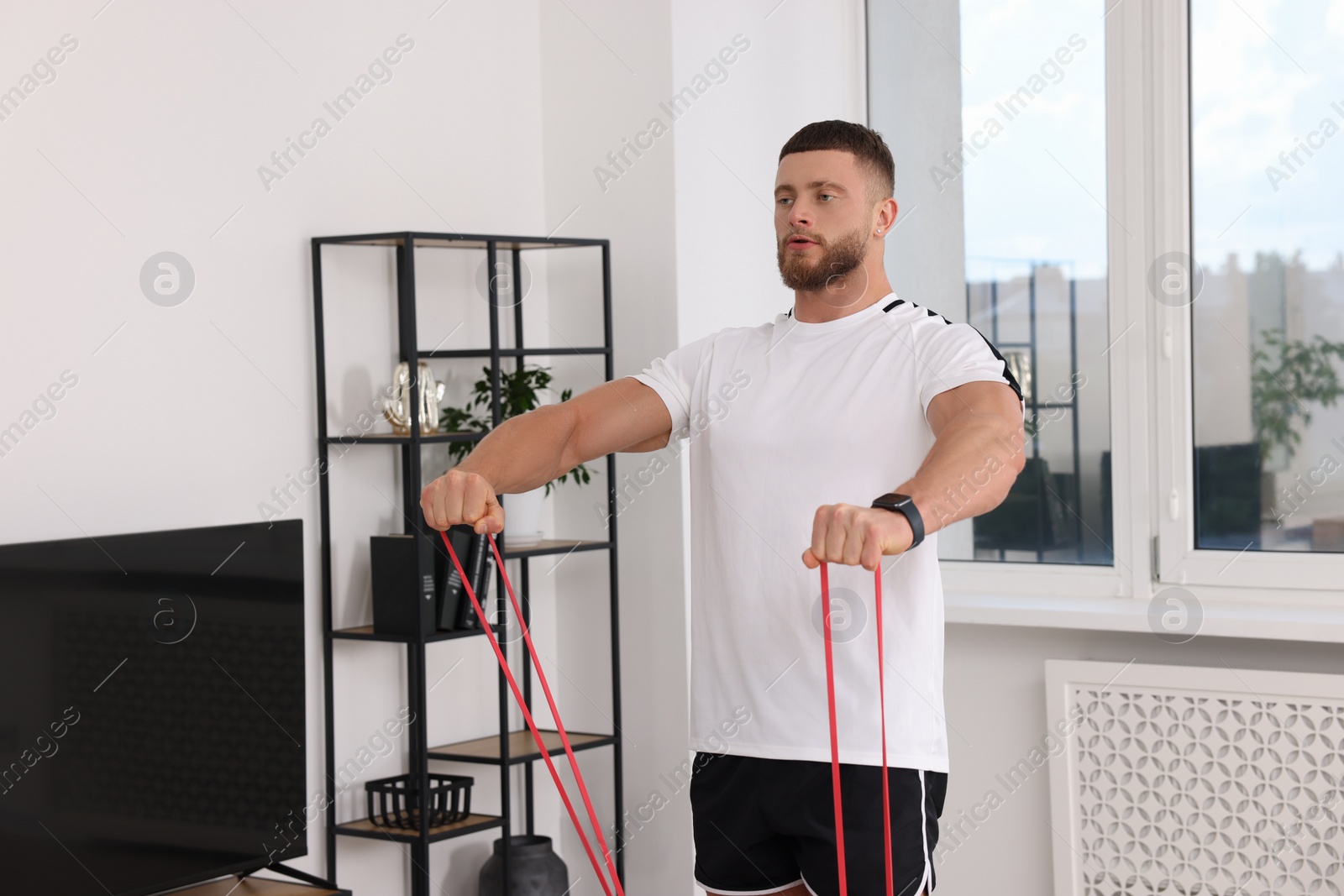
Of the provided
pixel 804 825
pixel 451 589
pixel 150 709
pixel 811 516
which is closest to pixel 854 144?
pixel 811 516

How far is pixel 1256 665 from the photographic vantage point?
2.67m

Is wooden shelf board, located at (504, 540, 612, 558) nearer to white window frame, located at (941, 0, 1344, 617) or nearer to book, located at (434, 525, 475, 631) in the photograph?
book, located at (434, 525, 475, 631)

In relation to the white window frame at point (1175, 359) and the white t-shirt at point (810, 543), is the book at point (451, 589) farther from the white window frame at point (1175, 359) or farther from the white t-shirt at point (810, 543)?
the white window frame at point (1175, 359)

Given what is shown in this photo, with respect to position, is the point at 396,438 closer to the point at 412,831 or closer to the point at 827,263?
the point at 412,831

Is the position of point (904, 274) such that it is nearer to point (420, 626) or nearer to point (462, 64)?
point (462, 64)

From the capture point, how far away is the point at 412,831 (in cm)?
261

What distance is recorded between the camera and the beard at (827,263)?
1933 mm

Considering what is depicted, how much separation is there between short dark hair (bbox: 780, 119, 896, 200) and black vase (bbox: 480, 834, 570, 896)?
1.55 m

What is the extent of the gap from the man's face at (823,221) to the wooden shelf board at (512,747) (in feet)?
4.18

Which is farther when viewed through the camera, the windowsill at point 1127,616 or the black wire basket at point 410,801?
the black wire basket at point 410,801

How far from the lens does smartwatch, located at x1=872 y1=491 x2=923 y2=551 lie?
1365 millimetres

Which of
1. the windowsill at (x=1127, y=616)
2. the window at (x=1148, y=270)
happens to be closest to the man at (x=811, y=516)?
the windowsill at (x=1127, y=616)

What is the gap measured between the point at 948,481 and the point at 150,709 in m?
1.43

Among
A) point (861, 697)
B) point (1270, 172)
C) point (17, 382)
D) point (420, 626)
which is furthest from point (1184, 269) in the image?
point (17, 382)
